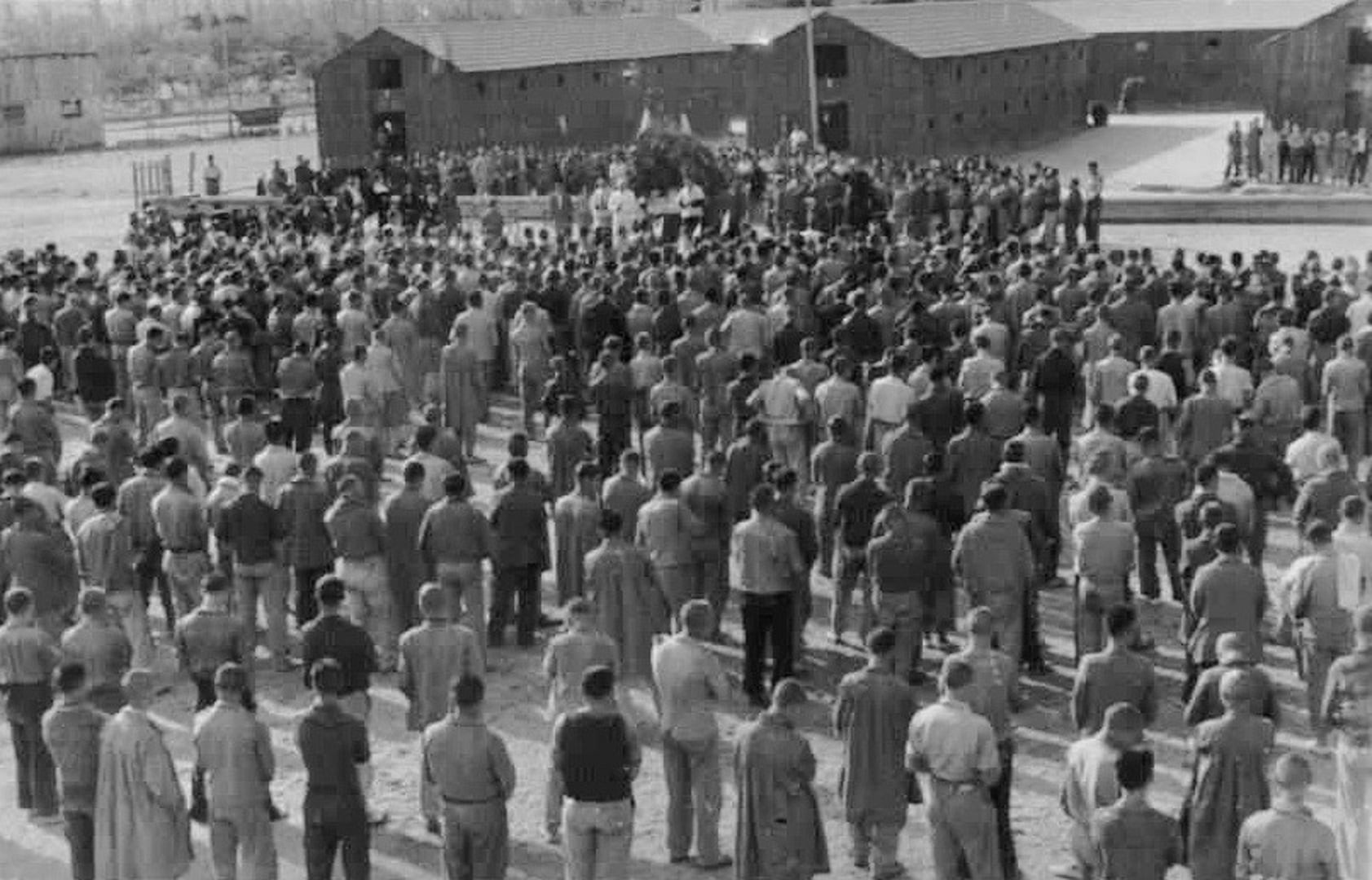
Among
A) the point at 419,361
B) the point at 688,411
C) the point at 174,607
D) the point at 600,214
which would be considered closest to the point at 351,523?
the point at 174,607

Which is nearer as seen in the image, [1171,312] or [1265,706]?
[1265,706]

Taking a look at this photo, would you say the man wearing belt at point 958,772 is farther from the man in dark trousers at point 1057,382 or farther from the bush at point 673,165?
the bush at point 673,165

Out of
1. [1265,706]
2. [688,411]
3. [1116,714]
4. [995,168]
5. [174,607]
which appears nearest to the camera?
[1116,714]

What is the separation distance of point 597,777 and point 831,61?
3518cm

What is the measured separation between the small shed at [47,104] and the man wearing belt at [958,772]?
226 ft

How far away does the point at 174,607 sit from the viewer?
16.0m

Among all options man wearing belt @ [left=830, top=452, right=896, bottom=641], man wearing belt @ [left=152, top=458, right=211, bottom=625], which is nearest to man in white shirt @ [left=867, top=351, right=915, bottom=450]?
man wearing belt @ [left=830, top=452, right=896, bottom=641]

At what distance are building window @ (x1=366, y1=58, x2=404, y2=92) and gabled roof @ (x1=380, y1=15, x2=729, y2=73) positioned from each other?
918 mm

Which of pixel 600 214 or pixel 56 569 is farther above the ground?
pixel 600 214

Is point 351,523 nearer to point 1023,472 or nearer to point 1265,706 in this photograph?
point 1023,472

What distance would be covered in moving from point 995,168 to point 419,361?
14399mm

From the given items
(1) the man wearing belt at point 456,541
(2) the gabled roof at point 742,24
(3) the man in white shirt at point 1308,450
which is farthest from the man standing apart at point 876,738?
(2) the gabled roof at point 742,24

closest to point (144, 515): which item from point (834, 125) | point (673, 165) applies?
point (673, 165)

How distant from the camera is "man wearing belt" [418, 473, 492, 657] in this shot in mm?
13570
